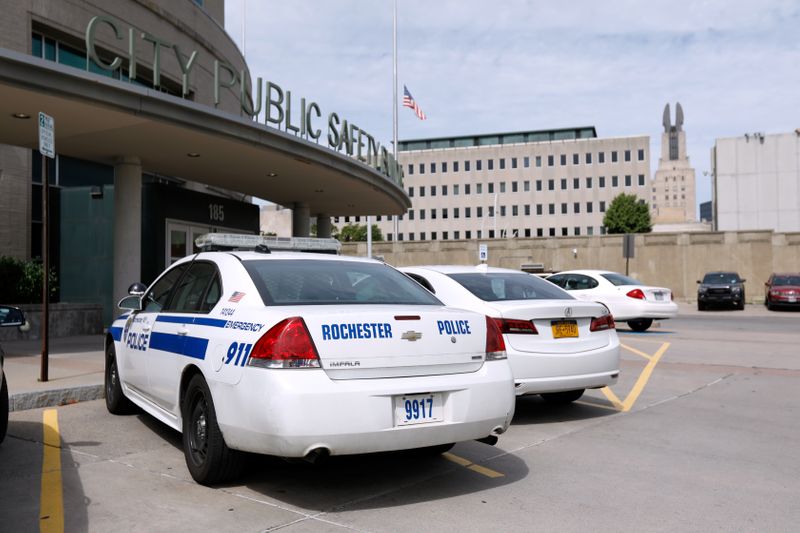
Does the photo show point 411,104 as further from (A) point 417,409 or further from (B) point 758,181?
(B) point 758,181

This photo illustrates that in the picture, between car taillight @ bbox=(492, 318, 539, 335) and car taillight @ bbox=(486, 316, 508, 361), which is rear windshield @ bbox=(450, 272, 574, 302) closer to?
car taillight @ bbox=(492, 318, 539, 335)

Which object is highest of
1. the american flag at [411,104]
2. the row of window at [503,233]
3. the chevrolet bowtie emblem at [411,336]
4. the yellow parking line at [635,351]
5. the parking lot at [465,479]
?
the american flag at [411,104]

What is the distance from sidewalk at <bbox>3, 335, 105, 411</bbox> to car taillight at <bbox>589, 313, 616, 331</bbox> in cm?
545

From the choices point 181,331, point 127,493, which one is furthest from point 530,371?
point 127,493

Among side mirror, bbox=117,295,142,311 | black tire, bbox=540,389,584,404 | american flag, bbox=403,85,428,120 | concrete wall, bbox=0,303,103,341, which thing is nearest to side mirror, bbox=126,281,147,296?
side mirror, bbox=117,295,142,311

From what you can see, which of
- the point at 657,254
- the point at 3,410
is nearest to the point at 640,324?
the point at 3,410

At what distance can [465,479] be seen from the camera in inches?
200

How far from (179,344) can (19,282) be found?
11086 millimetres

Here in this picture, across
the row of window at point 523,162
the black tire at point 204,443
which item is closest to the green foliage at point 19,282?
the black tire at point 204,443

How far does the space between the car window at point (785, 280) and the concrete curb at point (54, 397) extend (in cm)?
2920

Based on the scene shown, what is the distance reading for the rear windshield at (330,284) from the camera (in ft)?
16.3

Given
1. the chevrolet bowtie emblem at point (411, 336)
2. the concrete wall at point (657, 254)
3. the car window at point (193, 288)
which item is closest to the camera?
the chevrolet bowtie emblem at point (411, 336)

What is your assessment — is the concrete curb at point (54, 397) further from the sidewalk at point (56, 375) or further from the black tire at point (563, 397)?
the black tire at point (563, 397)

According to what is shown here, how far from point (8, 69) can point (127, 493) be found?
7.23 metres
